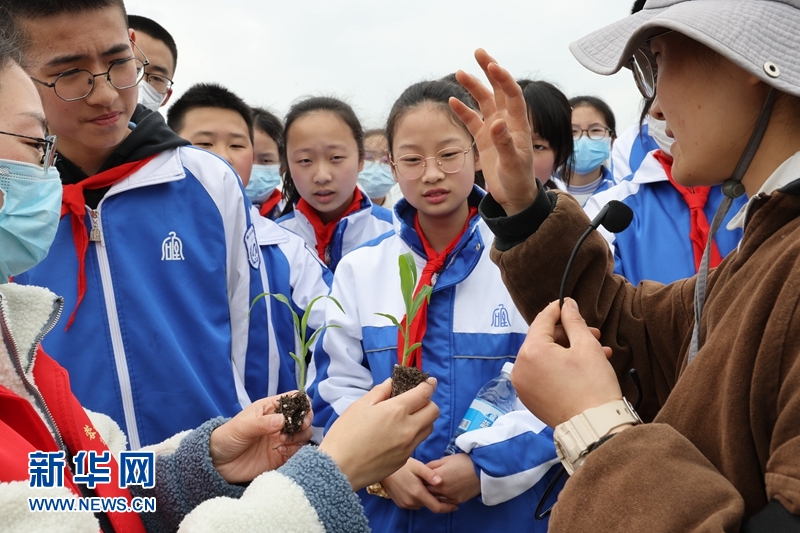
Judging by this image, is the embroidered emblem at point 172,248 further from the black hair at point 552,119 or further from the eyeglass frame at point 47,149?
the black hair at point 552,119

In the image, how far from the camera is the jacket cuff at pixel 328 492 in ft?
5.33

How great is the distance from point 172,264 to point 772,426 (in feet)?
8.36

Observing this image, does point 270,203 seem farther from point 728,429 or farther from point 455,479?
point 728,429

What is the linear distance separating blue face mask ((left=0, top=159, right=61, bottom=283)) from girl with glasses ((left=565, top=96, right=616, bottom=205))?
17.7 ft

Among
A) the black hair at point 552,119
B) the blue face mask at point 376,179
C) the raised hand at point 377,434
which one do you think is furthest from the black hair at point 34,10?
the blue face mask at point 376,179

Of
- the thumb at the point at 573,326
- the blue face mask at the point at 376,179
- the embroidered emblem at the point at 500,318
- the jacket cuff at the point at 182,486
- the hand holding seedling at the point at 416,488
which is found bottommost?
the hand holding seedling at the point at 416,488

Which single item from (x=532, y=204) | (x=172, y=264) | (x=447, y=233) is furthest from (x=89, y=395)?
(x=532, y=204)

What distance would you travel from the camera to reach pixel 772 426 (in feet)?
4.25

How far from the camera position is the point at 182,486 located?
2.08m

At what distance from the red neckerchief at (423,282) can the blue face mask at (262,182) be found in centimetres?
284

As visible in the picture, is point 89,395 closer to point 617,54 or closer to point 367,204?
point 617,54

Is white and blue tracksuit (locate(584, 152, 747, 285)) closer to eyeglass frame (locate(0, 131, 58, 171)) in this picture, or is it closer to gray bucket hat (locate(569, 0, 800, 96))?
gray bucket hat (locate(569, 0, 800, 96))

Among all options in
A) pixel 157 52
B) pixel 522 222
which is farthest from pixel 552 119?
pixel 157 52

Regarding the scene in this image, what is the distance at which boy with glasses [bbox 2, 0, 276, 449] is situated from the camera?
2.93 metres
